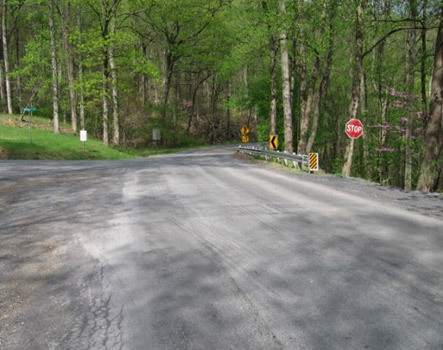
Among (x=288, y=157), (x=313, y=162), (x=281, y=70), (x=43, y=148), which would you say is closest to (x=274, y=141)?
(x=288, y=157)

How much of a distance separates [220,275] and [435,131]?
11.3 meters

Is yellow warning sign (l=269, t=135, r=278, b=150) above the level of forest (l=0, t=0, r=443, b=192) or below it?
below

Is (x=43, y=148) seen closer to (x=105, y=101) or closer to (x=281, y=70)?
(x=105, y=101)

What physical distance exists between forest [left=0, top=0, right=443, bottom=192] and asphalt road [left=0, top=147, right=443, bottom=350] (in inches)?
341

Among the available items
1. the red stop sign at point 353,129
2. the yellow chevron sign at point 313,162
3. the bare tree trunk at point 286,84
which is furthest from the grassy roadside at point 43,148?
the red stop sign at point 353,129

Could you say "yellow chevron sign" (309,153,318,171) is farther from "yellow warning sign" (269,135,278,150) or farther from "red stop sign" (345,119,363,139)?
"yellow warning sign" (269,135,278,150)

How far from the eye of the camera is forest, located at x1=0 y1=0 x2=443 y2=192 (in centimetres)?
1844

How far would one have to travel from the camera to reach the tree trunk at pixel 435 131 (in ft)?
41.3

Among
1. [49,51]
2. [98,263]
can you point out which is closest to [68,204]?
[98,263]

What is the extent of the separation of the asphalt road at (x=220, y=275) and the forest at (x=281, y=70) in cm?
867

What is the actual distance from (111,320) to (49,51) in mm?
35193

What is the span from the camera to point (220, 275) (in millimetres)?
4492

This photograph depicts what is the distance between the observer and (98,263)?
4988mm

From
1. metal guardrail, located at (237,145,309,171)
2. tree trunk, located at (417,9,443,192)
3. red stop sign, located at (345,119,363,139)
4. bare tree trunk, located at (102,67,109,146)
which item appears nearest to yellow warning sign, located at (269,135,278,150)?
metal guardrail, located at (237,145,309,171)
